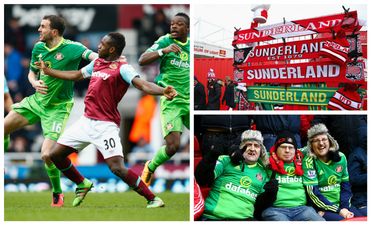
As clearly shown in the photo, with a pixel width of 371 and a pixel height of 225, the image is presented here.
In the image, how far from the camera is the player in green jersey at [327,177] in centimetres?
835

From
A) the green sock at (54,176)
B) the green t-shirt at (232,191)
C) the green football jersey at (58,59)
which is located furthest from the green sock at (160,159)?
the green football jersey at (58,59)

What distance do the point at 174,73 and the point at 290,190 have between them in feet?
6.23

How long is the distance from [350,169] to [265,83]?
4.40 feet

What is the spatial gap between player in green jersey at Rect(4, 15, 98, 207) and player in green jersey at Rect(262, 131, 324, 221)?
7.53 ft

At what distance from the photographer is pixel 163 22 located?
13.0 meters

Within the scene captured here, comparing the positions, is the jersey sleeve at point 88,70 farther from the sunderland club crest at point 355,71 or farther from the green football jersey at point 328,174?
the sunderland club crest at point 355,71

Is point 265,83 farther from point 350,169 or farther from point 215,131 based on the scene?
point 350,169

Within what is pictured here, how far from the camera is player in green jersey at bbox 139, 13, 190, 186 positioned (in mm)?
8734

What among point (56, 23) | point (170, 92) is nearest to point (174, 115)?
point (170, 92)

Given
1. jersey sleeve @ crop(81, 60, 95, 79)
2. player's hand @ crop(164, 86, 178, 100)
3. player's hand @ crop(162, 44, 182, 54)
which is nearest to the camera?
player's hand @ crop(164, 86, 178, 100)

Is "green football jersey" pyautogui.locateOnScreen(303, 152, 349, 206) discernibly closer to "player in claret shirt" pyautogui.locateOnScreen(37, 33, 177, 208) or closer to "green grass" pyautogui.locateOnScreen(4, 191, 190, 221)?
"green grass" pyautogui.locateOnScreen(4, 191, 190, 221)

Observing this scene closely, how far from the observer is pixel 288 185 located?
8344mm

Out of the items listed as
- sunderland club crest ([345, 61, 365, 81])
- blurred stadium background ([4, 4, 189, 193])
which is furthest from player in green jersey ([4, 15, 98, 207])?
sunderland club crest ([345, 61, 365, 81])

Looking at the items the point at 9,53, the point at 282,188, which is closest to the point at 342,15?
the point at 282,188
